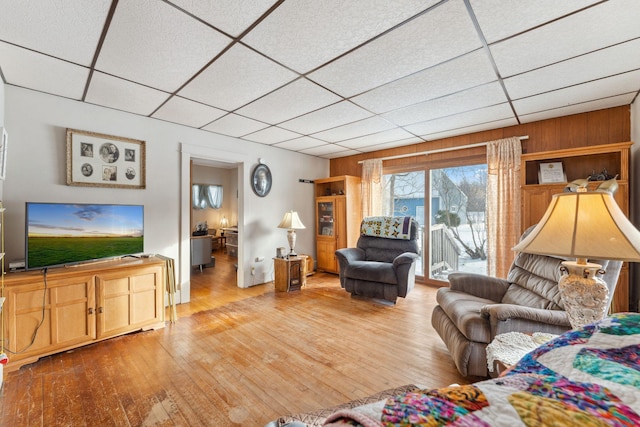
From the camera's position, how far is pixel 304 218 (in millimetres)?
5484

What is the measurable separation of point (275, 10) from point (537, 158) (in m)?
3.46

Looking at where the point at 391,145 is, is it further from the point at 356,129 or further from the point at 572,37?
the point at 572,37

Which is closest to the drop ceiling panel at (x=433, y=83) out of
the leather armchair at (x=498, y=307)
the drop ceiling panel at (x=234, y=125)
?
the drop ceiling panel at (x=234, y=125)

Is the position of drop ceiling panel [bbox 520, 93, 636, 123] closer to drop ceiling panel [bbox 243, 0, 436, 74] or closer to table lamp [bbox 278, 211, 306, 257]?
drop ceiling panel [bbox 243, 0, 436, 74]

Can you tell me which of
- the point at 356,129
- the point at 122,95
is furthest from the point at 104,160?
the point at 356,129

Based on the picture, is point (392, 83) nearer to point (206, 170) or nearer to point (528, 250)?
point (528, 250)

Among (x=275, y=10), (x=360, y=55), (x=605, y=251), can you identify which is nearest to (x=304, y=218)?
(x=360, y=55)

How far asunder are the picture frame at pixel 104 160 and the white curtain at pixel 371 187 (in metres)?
3.65

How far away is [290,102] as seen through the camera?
9.46 ft

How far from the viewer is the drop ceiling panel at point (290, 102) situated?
258 centimetres

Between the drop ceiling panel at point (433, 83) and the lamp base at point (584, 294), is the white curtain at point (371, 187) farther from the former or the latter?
the lamp base at point (584, 294)

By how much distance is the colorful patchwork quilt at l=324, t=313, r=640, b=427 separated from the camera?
39 centimetres

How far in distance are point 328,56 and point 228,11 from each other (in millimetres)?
766

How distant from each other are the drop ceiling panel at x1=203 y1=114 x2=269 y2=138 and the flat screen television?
1447 mm
